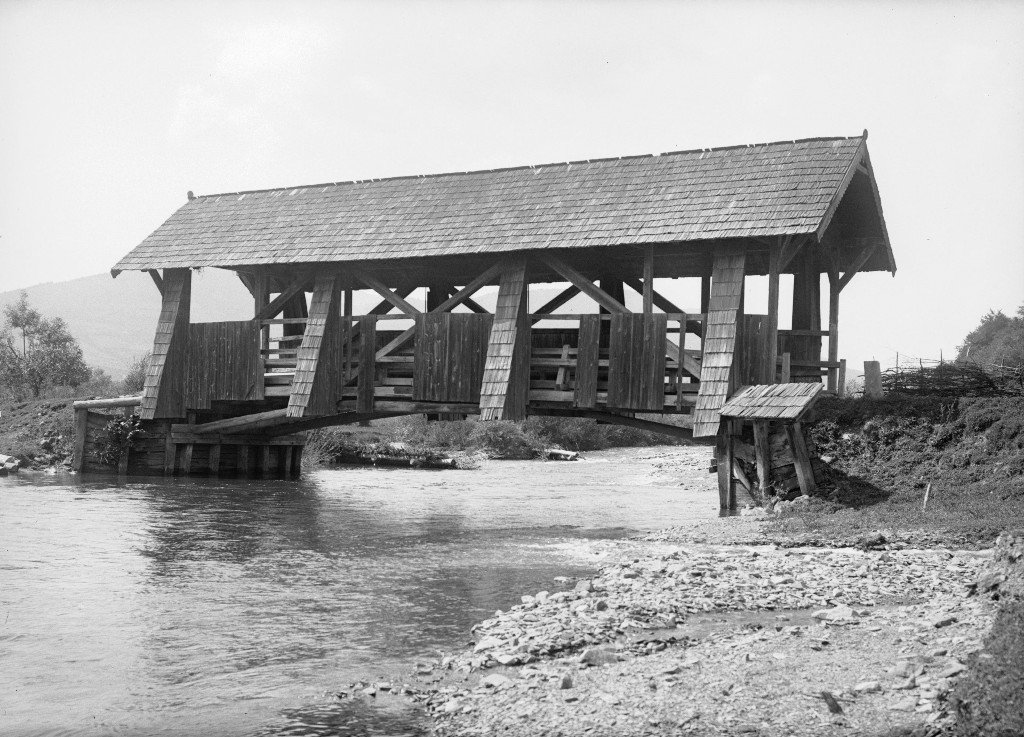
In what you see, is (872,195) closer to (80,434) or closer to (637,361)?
(637,361)

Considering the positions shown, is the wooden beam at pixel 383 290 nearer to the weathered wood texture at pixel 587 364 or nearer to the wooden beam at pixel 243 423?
the weathered wood texture at pixel 587 364

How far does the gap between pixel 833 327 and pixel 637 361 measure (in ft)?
12.3

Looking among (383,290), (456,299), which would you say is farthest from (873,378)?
(383,290)

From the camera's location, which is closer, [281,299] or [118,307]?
[281,299]

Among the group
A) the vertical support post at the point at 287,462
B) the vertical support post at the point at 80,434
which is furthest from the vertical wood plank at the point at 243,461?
the vertical support post at the point at 80,434

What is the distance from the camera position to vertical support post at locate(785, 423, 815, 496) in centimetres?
1612

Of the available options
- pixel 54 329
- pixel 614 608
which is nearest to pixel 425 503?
pixel 614 608

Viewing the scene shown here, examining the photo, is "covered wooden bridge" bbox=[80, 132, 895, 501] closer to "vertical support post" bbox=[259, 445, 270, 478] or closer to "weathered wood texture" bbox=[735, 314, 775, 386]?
"weathered wood texture" bbox=[735, 314, 775, 386]

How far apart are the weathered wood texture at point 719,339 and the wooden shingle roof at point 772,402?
0.94 feet

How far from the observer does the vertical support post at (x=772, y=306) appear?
1755 centimetres

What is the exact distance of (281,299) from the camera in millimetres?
22531

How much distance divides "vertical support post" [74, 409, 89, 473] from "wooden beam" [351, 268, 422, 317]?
8193 mm

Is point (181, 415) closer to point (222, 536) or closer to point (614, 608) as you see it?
point (222, 536)

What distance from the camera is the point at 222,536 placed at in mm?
16062
